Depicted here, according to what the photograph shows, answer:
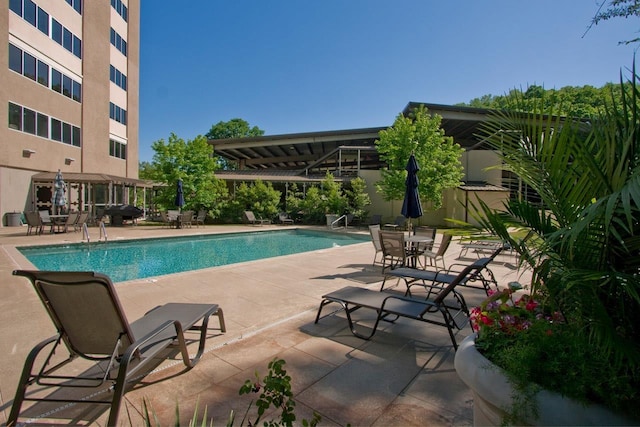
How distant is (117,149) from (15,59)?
8.61m

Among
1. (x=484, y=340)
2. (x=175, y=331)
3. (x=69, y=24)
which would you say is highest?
(x=69, y=24)

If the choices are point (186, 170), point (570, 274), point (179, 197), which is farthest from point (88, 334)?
point (186, 170)

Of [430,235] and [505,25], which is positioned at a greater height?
[505,25]

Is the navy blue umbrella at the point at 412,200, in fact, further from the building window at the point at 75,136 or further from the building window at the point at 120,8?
the building window at the point at 120,8

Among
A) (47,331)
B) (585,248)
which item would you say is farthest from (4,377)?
(585,248)

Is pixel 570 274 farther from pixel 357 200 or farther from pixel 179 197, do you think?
pixel 179 197

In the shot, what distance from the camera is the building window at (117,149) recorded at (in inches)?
918

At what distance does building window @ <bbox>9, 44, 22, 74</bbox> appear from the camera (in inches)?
619

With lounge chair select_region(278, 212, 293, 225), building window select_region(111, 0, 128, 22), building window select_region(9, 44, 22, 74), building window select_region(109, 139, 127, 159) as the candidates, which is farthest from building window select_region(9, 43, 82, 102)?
lounge chair select_region(278, 212, 293, 225)

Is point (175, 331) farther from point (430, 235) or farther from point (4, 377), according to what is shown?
point (430, 235)

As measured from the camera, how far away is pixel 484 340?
2119 mm

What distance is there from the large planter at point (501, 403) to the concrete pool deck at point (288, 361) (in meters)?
0.54

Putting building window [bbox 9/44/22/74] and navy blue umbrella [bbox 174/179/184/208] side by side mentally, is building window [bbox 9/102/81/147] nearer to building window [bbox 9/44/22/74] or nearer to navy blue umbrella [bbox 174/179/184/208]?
building window [bbox 9/44/22/74]

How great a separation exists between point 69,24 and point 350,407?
1024 inches
